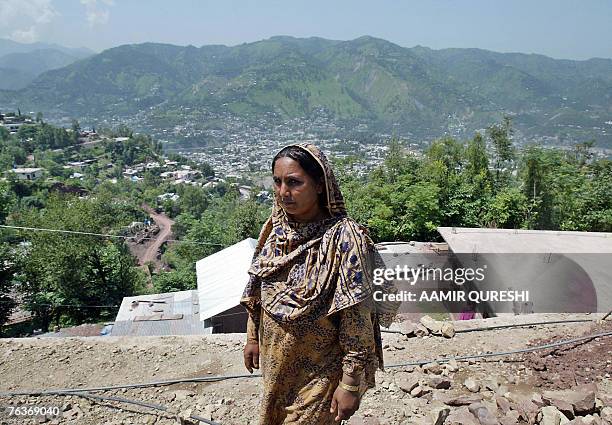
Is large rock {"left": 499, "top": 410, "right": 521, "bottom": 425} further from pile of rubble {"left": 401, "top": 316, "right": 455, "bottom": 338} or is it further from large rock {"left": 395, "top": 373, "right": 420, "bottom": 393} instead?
pile of rubble {"left": 401, "top": 316, "right": 455, "bottom": 338}

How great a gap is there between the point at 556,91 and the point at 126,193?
631 ft

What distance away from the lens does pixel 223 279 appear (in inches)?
378

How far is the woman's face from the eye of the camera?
191cm

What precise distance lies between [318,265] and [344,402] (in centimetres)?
61

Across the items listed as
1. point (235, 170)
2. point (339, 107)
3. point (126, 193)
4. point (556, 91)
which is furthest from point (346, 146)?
point (556, 91)

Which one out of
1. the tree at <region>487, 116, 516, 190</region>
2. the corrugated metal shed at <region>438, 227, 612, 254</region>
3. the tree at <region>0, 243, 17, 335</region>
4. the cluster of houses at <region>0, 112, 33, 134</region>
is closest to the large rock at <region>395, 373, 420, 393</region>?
the corrugated metal shed at <region>438, 227, 612, 254</region>

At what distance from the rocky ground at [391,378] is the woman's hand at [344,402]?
183cm

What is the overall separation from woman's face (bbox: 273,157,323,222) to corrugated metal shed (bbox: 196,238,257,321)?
6.13 m

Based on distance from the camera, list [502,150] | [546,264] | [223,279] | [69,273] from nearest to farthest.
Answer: [546,264] → [223,279] → [69,273] → [502,150]

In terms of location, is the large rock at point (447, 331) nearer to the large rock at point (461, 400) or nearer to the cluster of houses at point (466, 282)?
the large rock at point (461, 400)

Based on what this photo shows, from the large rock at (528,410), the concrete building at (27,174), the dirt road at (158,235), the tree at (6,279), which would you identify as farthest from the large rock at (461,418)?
the concrete building at (27,174)

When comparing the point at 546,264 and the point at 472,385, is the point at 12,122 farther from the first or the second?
the point at 472,385

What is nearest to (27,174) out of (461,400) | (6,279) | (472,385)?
(6,279)

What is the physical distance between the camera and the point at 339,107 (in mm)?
170500
